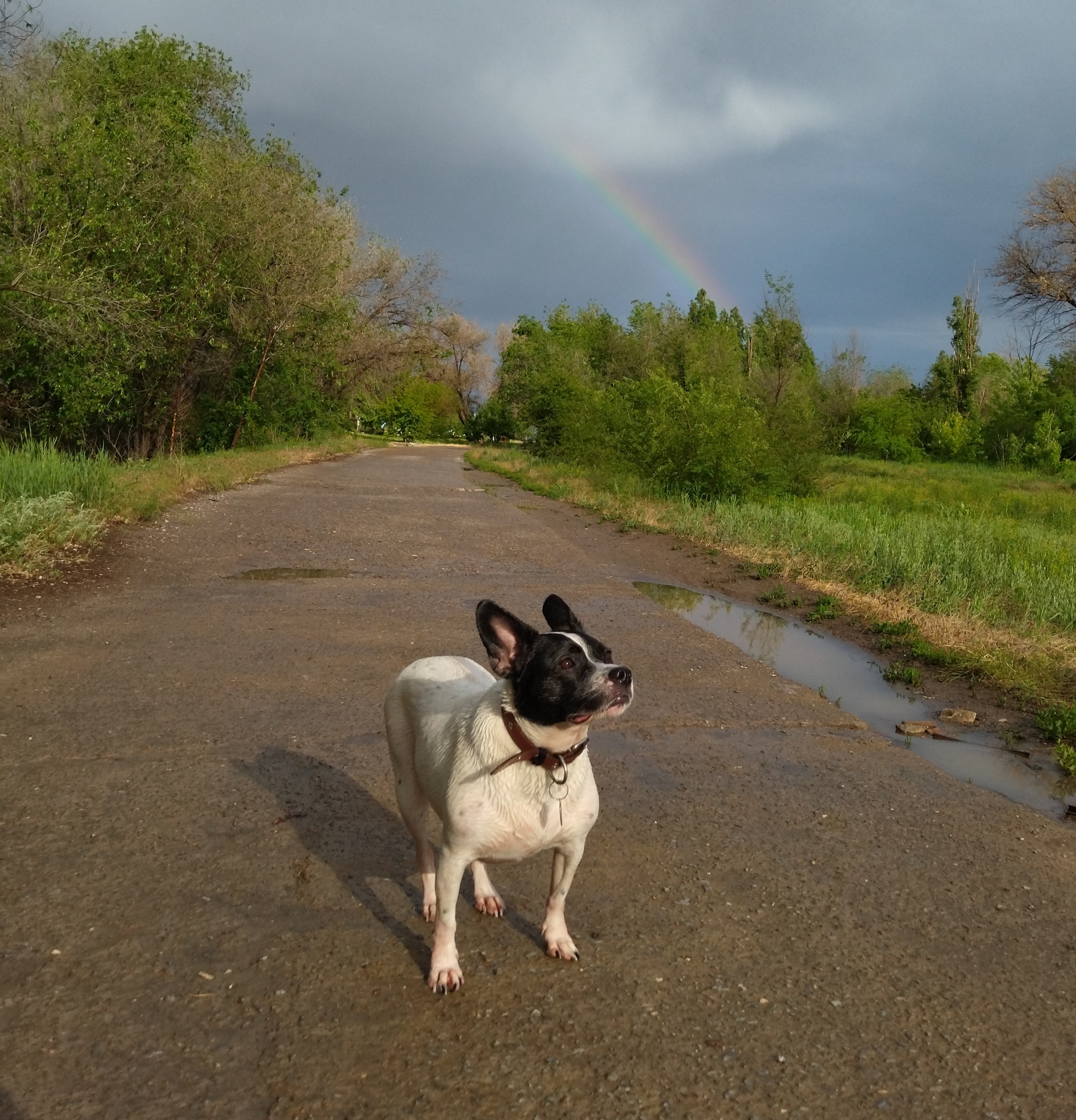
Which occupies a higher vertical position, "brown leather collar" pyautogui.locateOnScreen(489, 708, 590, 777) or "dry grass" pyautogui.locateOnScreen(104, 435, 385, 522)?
"brown leather collar" pyautogui.locateOnScreen(489, 708, 590, 777)

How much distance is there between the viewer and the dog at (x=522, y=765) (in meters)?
3.12

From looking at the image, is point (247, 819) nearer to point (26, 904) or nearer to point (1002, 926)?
point (26, 904)

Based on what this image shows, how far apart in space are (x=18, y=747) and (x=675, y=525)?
13116 mm

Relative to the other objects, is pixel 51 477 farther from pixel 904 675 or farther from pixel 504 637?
pixel 504 637

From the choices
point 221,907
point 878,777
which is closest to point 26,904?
point 221,907

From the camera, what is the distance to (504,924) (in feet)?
11.8

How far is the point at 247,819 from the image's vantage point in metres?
4.39

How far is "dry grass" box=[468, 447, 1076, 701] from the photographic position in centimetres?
755

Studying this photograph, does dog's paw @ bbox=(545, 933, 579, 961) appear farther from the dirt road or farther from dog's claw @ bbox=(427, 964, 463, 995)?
dog's claw @ bbox=(427, 964, 463, 995)

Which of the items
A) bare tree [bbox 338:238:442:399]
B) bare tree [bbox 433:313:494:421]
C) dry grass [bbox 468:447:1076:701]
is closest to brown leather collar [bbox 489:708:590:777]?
dry grass [bbox 468:447:1076:701]

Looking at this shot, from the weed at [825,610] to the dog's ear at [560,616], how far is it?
7.25 m

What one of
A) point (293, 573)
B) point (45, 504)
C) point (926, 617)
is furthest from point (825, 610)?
point (45, 504)

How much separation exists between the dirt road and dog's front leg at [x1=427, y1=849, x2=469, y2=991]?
0.06m

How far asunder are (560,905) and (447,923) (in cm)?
45
